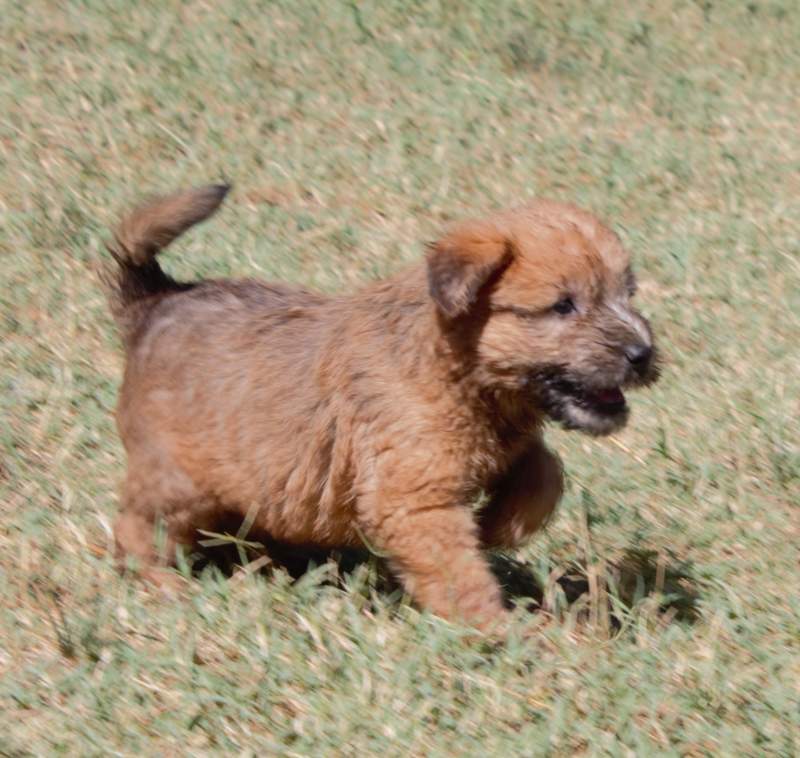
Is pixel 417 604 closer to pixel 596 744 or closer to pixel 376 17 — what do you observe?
pixel 596 744

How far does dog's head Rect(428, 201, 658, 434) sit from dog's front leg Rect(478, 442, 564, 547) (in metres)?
0.28

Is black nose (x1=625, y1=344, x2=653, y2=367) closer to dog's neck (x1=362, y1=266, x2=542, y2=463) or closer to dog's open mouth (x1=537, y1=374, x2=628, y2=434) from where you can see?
dog's open mouth (x1=537, y1=374, x2=628, y2=434)

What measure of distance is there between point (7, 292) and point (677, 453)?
9.16 feet

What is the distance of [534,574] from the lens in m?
4.78

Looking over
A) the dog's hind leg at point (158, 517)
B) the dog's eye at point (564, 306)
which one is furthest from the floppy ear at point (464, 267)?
the dog's hind leg at point (158, 517)

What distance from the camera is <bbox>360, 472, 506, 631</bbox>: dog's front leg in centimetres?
414

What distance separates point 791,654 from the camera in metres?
4.24

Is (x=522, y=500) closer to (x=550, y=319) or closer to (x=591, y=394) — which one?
(x=591, y=394)

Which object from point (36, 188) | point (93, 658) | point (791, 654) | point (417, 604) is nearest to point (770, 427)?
point (791, 654)

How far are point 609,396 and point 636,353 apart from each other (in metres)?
0.17

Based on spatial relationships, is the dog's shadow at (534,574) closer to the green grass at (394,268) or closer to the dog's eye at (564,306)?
the green grass at (394,268)

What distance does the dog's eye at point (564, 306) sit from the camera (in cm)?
422

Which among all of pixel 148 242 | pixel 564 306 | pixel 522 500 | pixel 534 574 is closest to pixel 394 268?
pixel 148 242

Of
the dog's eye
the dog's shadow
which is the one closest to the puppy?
the dog's eye
